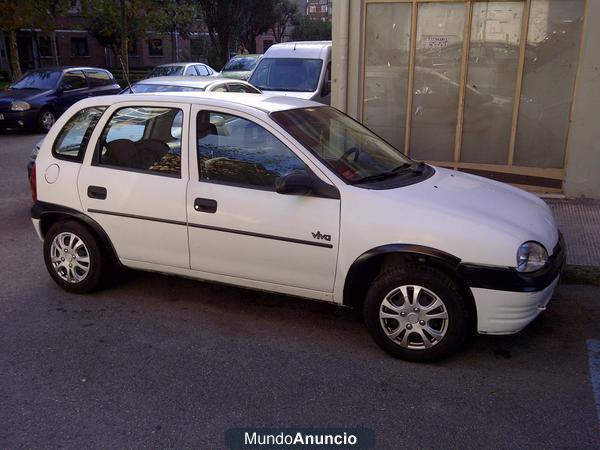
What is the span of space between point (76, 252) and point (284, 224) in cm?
194

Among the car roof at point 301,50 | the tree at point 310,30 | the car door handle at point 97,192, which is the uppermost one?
the tree at point 310,30

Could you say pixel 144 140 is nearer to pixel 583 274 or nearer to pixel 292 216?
pixel 292 216

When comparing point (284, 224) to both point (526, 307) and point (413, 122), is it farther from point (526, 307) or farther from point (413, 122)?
point (413, 122)

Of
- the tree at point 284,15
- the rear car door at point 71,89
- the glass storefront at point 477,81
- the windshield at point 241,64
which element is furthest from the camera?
the tree at point 284,15

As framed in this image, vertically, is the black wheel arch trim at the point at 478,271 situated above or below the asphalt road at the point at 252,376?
above

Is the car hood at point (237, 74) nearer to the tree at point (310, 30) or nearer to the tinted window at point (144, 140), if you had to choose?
the tinted window at point (144, 140)

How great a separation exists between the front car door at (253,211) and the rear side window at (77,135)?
98 cm

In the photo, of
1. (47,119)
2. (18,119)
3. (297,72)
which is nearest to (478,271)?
(297,72)

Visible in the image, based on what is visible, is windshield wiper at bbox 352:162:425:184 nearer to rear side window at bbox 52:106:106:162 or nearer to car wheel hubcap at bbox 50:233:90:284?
rear side window at bbox 52:106:106:162

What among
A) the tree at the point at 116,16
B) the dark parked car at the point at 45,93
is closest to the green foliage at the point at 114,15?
the tree at the point at 116,16

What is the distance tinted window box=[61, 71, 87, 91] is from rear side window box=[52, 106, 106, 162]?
1171 cm

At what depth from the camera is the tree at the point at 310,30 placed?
51.0 m

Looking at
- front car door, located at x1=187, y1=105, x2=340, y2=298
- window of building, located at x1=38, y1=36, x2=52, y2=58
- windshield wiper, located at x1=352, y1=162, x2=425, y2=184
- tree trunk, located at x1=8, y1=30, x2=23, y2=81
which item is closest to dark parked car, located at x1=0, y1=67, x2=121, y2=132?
tree trunk, located at x1=8, y1=30, x2=23, y2=81

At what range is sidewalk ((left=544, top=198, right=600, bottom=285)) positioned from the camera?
5.33 metres
